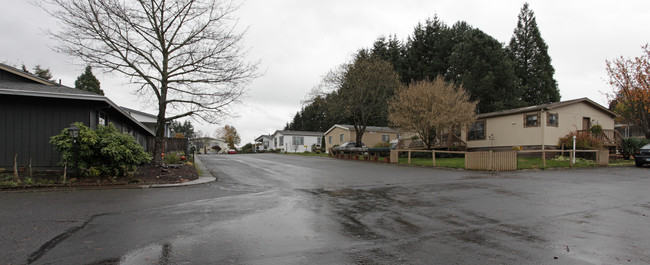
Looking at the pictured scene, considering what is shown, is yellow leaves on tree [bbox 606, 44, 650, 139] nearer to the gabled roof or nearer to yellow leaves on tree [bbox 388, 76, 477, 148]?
yellow leaves on tree [bbox 388, 76, 477, 148]

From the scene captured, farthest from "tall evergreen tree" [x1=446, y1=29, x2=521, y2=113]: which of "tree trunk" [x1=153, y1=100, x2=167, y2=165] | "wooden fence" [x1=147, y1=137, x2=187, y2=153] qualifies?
"tree trunk" [x1=153, y1=100, x2=167, y2=165]

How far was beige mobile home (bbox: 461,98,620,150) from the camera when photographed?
23484 millimetres

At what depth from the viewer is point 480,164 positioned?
17484 millimetres

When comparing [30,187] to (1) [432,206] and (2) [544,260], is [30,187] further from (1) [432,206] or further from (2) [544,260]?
(2) [544,260]

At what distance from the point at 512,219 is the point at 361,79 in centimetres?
2700

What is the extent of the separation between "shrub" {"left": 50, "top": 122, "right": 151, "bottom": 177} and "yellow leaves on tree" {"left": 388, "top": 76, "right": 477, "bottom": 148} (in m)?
16.9

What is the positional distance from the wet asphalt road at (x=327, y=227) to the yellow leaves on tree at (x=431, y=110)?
506 inches

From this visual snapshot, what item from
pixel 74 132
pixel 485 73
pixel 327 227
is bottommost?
pixel 327 227

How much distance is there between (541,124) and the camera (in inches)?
920

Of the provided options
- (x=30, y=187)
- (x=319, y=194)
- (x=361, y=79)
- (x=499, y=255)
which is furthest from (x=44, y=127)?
(x=361, y=79)

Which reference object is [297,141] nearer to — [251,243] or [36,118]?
[36,118]

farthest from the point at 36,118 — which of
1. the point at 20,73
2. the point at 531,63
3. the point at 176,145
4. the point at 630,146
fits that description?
the point at 531,63

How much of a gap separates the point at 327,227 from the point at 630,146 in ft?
90.2

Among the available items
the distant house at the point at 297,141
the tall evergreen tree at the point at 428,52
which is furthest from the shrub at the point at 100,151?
the distant house at the point at 297,141
